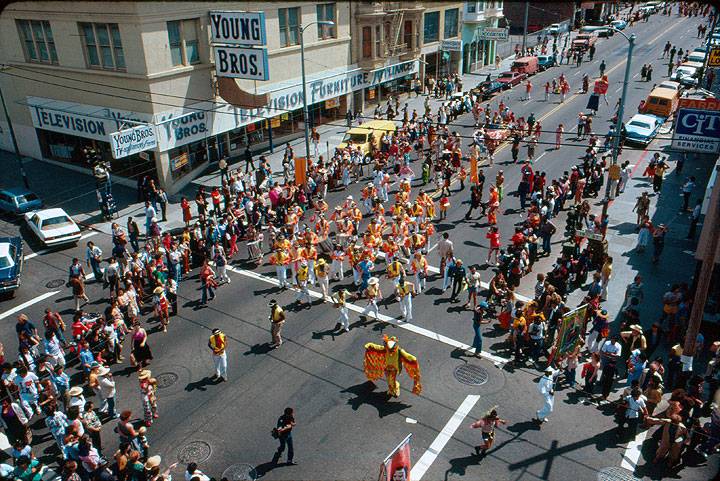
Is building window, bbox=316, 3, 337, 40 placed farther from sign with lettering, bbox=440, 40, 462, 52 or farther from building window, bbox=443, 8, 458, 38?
building window, bbox=443, 8, 458, 38

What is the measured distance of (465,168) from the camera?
3173 cm

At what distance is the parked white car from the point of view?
23672 millimetres

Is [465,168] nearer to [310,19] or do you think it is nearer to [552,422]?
[310,19]

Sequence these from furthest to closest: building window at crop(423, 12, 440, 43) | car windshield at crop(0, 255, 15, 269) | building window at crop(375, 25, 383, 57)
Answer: building window at crop(423, 12, 440, 43)
building window at crop(375, 25, 383, 57)
car windshield at crop(0, 255, 15, 269)

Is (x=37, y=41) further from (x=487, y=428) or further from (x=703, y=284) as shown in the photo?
(x=703, y=284)

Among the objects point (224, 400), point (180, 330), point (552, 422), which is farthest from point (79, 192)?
point (552, 422)

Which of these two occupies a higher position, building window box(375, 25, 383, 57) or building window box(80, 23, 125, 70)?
building window box(80, 23, 125, 70)

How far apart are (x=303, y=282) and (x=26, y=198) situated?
16.3m

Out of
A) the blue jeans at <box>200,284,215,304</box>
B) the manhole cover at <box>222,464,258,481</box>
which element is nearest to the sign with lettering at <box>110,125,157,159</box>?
the blue jeans at <box>200,284,215,304</box>

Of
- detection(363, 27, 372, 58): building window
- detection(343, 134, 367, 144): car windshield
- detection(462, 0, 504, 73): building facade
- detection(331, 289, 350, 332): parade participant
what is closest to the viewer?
detection(331, 289, 350, 332): parade participant

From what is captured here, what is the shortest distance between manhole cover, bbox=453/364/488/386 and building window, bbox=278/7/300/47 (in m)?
24.7

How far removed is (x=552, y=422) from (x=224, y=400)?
328 inches

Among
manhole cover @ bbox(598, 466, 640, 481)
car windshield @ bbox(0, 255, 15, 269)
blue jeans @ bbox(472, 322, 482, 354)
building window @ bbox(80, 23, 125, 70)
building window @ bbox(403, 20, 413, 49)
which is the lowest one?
manhole cover @ bbox(598, 466, 640, 481)

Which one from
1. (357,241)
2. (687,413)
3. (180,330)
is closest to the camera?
(687,413)
